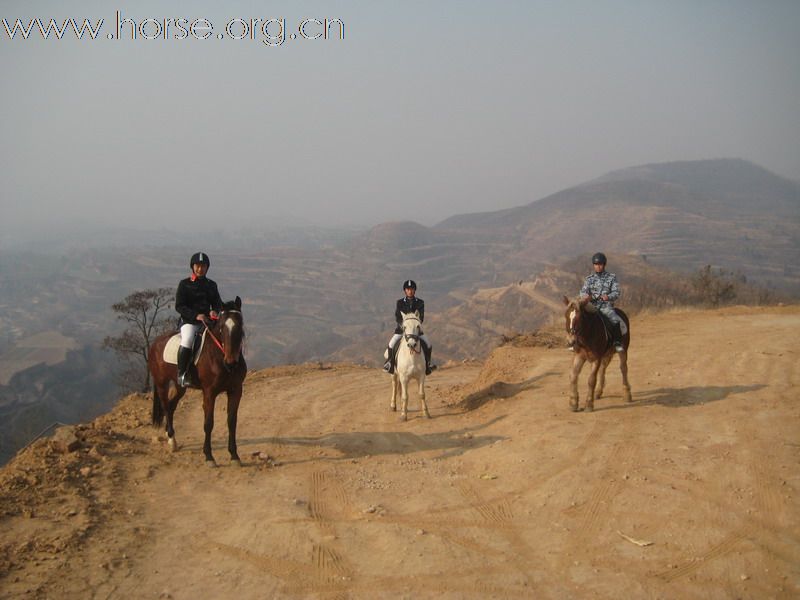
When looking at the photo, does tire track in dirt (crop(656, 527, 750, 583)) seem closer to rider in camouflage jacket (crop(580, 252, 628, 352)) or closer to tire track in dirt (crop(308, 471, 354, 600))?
tire track in dirt (crop(308, 471, 354, 600))

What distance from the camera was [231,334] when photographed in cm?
899

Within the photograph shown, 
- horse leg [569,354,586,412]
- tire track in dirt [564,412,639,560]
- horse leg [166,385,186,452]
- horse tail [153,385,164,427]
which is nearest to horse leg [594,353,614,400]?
horse leg [569,354,586,412]

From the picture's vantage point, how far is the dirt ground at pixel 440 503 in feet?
19.3

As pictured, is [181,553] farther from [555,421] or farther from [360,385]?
[360,385]

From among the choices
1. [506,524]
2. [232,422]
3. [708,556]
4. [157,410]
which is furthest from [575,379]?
[157,410]

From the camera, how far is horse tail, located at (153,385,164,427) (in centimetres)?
1109

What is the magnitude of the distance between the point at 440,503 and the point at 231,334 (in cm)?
417

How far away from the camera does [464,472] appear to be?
9109mm

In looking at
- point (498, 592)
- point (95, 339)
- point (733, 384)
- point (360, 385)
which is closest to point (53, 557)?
point (498, 592)

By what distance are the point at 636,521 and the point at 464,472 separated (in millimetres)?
2900

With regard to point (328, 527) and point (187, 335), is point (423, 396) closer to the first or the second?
point (187, 335)

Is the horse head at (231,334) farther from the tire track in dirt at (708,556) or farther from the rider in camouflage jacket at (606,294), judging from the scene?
the rider in camouflage jacket at (606,294)

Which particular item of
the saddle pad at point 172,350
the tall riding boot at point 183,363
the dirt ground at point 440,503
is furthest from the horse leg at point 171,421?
the tall riding boot at point 183,363

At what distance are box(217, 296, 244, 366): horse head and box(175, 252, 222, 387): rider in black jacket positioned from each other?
2.06 ft
